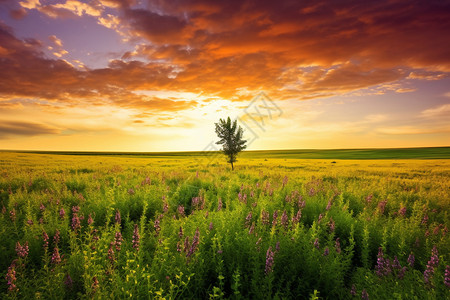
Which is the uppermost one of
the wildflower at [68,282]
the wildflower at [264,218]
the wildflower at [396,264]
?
the wildflower at [264,218]

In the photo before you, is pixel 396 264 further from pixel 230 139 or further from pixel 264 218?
pixel 230 139

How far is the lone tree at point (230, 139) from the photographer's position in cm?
2292

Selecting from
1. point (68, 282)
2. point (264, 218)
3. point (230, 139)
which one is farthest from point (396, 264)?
point (230, 139)

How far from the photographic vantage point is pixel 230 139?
76.1ft

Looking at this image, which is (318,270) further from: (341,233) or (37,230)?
(37,230)

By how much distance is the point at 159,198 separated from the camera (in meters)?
6.77

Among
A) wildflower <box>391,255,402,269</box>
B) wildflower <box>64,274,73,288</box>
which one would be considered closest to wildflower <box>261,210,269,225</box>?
wildflower <box>391,255,402,269</box>

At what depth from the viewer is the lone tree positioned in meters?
22.9

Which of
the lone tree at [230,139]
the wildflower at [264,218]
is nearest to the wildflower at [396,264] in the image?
the wildflower at [264,218]

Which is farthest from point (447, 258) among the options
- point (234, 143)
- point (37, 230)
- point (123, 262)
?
point (234, 143)

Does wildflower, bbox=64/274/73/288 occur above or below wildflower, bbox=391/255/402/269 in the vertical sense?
above

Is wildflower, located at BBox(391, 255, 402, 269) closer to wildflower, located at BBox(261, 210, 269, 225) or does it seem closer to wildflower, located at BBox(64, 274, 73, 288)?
wildflower, located at BBox(261, 210, 269, 225)

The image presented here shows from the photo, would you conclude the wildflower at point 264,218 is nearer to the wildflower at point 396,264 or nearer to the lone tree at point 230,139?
the wildflower at point 396,264

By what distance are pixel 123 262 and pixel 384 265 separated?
3.87 metres
